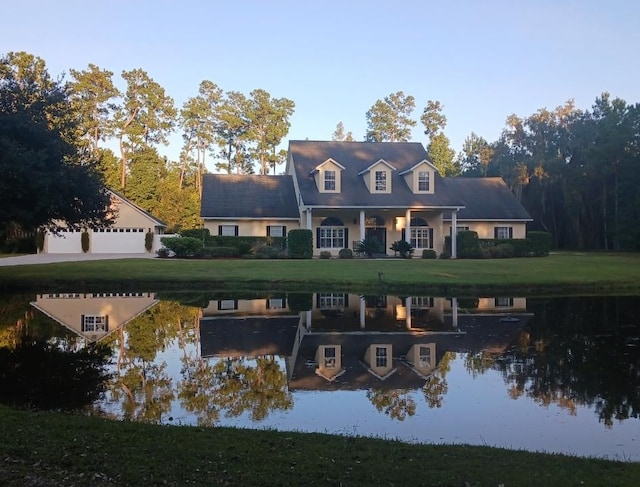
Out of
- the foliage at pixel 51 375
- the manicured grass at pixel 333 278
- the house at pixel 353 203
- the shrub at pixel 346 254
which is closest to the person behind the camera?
the foliage at pixel 51 375

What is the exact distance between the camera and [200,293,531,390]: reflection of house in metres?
10.5

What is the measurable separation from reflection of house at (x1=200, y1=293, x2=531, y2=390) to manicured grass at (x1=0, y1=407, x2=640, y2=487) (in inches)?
129

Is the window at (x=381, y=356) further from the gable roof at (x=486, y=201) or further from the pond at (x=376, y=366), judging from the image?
the gable roof at (x=486, y=201)

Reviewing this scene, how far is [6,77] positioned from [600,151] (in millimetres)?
44524

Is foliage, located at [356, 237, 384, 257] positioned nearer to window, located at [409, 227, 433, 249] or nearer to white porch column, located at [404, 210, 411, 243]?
white porch column, located at [404, 210, 411, 243]

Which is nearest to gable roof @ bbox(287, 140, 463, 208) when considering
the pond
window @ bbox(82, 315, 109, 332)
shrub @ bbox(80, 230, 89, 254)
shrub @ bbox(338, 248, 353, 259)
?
shrub @ bbox(338, 248, 353, 259)

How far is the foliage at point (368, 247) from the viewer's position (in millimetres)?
37500

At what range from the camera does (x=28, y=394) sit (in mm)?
8836

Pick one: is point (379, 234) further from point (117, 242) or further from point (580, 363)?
point (580, 363)

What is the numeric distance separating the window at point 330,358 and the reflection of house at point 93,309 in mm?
5071

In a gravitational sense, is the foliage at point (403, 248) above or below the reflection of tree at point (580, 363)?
above

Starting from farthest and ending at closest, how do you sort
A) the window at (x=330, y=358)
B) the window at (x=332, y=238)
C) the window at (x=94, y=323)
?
the window at (x=332, y=238), the window at (x=94, y=323), the window at (x=330, y=358)

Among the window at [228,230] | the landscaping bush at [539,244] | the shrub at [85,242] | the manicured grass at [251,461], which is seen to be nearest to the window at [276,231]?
the window at [228,230]

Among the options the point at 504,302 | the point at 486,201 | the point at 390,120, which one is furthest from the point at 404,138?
the point at 504,302
